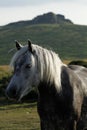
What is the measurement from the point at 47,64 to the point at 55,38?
159 m

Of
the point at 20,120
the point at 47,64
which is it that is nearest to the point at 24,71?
the point at 47,64

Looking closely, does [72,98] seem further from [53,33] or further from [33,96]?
[53,33]

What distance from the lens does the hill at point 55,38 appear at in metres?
146

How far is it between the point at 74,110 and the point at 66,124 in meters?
0.30

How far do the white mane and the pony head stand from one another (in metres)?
0.03

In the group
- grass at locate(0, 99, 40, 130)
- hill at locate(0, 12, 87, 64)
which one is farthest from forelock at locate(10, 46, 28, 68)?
hill at locate(0, 12, 87, 64)

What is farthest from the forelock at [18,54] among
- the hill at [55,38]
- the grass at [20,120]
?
the hill at [55,38]

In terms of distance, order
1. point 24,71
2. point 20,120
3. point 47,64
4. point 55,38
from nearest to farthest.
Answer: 1. point 24,71
2. point 47,64
3. point 20,120
4. point 55,38

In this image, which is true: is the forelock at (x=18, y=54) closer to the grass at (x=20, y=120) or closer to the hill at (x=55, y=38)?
the grass at (x=20, y=120)

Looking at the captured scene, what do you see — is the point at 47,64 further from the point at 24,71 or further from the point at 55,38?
the point at 55,38

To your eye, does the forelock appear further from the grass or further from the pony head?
the grass

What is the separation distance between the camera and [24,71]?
24.3ft

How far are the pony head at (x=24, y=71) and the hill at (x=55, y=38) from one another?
12409 centimetres

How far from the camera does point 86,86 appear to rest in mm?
8805
